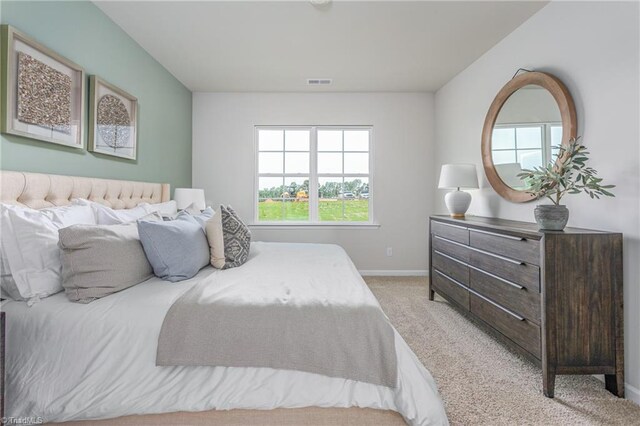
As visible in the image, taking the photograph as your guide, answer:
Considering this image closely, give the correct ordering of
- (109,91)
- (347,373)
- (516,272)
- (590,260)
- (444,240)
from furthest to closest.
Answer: (444,240) < (109,91) < (516,272) < (590,260) < (347,373)

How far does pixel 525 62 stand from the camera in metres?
2.62

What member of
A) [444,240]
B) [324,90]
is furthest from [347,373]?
[324,90]

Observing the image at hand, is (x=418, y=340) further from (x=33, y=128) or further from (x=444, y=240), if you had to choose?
(x=33, y=128)

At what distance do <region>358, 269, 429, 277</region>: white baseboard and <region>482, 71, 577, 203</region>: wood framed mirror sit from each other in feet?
6.00

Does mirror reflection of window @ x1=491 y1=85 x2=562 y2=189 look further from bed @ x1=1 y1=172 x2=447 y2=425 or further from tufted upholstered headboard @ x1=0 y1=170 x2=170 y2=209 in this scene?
tufted upholstered headboard @ x1=0 y1=170 x2=170 y2=209

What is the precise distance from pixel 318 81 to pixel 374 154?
123 cm

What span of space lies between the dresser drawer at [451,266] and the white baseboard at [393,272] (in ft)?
3.69

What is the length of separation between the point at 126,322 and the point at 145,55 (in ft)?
9.49

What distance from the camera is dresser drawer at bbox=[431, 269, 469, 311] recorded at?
2.64 metres

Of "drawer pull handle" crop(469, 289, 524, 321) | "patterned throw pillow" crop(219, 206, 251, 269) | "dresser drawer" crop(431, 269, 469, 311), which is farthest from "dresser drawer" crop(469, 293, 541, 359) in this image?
"patterned throw pillow" crop(219, 206, 251, 269)

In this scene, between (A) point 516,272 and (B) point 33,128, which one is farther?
(A) point 516,272

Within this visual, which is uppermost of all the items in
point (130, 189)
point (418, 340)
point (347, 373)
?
point (130, 189)

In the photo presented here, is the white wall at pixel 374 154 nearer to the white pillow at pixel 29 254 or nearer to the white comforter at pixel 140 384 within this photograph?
the white pillow at pixel 29 254

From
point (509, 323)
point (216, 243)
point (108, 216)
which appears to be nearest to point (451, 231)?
point (509, 323)
